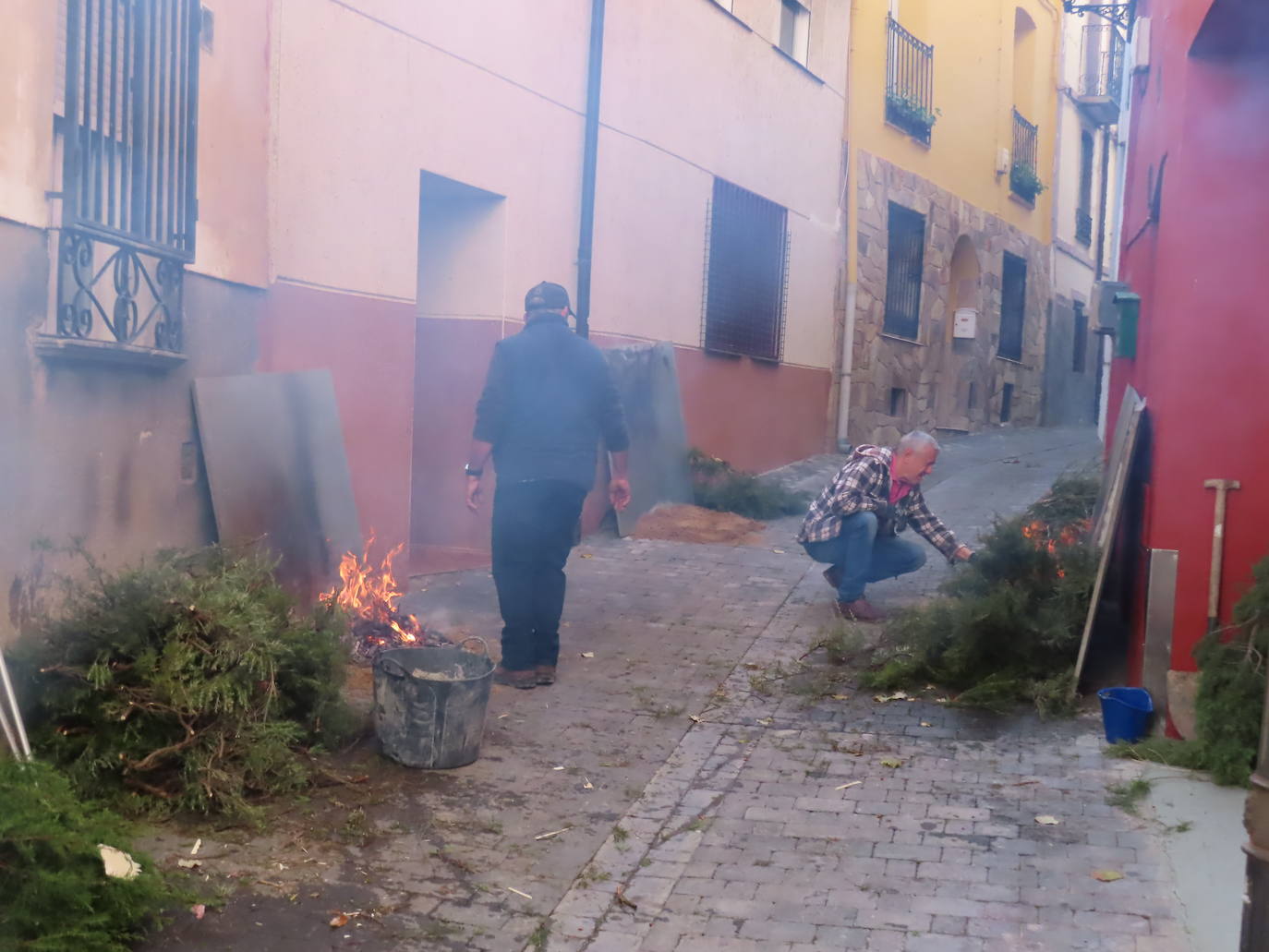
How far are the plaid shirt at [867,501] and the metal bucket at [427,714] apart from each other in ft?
10.2

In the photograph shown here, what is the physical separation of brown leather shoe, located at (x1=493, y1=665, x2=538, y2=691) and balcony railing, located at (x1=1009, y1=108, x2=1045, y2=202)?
15.4 m

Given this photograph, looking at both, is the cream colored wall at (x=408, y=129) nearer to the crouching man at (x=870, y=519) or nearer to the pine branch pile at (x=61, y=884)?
the crouching man at (x=870, y=519)

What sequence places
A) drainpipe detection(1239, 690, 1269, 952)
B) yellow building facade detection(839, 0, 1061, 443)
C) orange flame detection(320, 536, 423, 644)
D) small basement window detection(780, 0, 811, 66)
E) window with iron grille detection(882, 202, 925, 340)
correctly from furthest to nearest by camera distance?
window with iron grille detection(882, 202, 925, 340), yellow building facade detection(839, 0, 1061, 443), small basement window detection(780, 0, 811, 66), orange flame detection(320, 536, 423, 644), drainpipe detection(1239, 690, 1269, 952)

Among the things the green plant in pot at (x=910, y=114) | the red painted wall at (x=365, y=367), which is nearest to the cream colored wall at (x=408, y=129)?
the red painted wall at (x=365, y=367)

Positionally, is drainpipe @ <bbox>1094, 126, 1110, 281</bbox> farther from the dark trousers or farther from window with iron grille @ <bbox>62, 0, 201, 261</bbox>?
window with iron grille @ <bbox>62, 0, 201, 261</bbox>

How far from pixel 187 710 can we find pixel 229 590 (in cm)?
50

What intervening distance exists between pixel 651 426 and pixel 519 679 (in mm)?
4766

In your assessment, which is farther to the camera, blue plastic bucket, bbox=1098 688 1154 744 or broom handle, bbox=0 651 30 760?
blue plastic bucket, bbox=1098 688 1154 744

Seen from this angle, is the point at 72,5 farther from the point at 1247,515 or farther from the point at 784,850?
the point at 1247,515

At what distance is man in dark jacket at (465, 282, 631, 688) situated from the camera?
243 inches

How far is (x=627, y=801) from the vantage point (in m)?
4.86

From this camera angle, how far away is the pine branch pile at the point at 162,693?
4.34 meters

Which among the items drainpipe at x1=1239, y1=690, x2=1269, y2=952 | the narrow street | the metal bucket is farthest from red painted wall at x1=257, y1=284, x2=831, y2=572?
drainpipe at x1=1239, y1=690, x2=1269, y2=952

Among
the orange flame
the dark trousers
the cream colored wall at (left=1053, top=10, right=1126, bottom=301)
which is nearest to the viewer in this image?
the dark trousers
